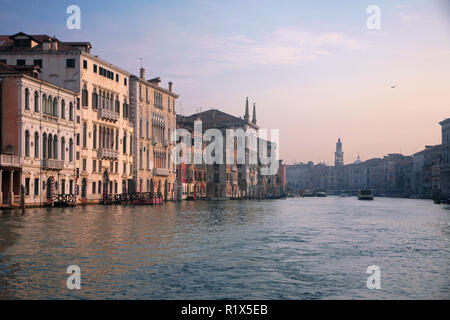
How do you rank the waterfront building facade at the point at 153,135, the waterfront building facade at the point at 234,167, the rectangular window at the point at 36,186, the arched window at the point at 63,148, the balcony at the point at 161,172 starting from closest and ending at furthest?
the rectangular window at the point at 36,186 → the arched window at the point at 63,148 → the waterfront building facade at the point at 153,135 → the balcony at the point at 161,172 → the waterfront building facade at the point at 234,167

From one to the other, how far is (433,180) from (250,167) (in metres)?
40.6

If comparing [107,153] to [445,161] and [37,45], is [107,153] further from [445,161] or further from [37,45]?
[445,161]

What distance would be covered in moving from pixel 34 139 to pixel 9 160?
13.6 ft

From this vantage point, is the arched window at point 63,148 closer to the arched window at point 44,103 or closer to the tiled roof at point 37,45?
the arched window at point 44,103

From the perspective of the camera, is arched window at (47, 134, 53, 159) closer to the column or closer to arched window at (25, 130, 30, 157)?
arched window at (25, 130, 30, 157)

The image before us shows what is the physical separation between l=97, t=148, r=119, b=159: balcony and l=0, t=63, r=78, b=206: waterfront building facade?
521 centimetres

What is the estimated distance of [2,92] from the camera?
38562 millimetres

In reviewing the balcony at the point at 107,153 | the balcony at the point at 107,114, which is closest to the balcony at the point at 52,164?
the balcony at the point at 107,153

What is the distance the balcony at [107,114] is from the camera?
52.3 meters

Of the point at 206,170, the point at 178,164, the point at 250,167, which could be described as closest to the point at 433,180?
the point at 250,167

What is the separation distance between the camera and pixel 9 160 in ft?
121

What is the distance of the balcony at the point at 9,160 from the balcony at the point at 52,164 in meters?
3.33

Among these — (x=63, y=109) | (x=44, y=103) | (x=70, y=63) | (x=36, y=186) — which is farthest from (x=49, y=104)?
(x=70, y=63)
